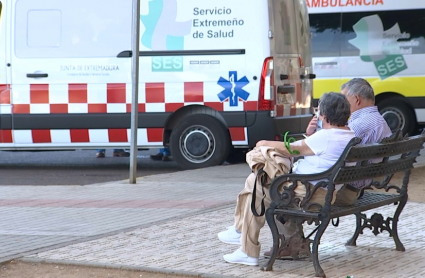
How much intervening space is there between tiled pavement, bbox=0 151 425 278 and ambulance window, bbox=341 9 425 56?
253 inches

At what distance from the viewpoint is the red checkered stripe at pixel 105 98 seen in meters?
11.5

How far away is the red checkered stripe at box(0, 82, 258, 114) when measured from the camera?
37.7ft

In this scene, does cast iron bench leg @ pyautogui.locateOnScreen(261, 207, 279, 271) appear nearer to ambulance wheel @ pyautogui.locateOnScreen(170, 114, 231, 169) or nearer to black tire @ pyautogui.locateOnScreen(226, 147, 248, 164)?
ambulance wheel @ pyautogui.locateOnScreen(170, 114, 231, 169)

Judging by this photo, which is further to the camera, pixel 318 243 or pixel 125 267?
pixel 125 267

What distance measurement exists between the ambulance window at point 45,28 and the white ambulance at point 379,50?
17.3 ft

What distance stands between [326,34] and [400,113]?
1843 mm

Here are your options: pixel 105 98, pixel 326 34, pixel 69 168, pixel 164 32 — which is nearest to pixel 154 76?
pixel 164 32

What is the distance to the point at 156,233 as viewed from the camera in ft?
22.6

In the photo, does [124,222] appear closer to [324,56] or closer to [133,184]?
[133,184]

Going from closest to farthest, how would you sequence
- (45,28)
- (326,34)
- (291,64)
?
(45,28), (291,64), (326,34)

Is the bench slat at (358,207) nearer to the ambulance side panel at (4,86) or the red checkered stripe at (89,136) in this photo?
the red checkered stripe at (89,136)

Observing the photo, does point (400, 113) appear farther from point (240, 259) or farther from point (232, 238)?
point (240, 259)

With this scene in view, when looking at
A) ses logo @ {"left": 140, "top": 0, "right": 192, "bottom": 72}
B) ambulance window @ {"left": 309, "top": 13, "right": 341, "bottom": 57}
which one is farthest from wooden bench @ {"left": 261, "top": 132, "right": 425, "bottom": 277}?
ambulance window @ {"left": 309, "top": 13, "right": 341, "bottom": 57}

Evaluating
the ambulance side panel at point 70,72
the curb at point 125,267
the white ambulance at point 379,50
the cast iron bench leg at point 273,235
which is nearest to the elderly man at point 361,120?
the cast iron bench leg at point 273,235
